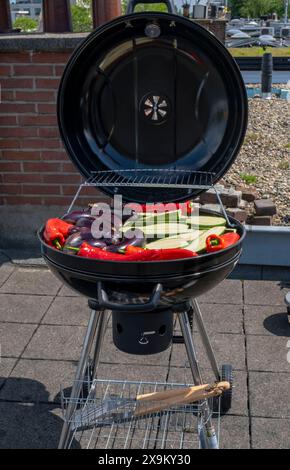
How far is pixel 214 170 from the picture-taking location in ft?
9.62

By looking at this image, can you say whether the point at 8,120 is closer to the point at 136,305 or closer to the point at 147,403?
the point at 147,403

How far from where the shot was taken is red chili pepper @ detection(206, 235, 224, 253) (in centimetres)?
254

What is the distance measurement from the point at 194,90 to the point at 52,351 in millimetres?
1885

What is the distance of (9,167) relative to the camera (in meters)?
5.29

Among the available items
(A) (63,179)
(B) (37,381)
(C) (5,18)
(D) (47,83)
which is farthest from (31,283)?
(C) (5,18)

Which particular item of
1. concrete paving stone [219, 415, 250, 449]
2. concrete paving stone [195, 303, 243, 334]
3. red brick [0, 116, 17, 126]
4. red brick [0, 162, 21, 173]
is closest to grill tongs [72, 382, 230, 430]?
concrete paving stone [219, 415, 250, 449]

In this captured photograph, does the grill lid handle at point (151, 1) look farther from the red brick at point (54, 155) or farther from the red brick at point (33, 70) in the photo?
the red brick at point (54, 155)

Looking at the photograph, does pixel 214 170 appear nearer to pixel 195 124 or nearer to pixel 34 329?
pixel 195 124

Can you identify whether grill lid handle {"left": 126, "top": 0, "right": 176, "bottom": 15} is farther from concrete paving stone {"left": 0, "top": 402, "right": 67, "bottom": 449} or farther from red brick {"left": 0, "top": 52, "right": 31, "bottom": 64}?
red brick {"left": 0, "top": 52, "right": 31, "bottom": 64}

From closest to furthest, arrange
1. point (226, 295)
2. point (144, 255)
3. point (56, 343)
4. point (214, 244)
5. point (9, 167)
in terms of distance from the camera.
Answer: point (144, 255), point (214, 244), point (56, 343), point (226, 295), point (9, 167)

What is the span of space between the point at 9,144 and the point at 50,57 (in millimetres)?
819

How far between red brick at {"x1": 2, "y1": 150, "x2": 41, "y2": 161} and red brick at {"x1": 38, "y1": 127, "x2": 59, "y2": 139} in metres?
0.16

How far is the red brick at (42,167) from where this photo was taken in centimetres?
520

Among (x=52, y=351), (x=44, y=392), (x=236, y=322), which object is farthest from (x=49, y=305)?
(x=236, y=322)
